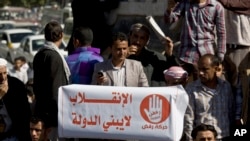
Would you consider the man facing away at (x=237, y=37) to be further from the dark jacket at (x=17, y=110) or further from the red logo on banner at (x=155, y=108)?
the dark jacket at (x=17, y=110)

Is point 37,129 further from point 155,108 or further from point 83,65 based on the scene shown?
point 155,108

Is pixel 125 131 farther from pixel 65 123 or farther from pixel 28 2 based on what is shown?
pixel 28 2

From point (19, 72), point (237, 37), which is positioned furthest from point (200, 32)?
point (19, 72)

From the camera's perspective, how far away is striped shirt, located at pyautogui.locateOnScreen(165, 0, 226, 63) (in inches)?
332

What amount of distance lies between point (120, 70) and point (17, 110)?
108 cm

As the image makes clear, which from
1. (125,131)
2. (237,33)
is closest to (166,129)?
(125,131)

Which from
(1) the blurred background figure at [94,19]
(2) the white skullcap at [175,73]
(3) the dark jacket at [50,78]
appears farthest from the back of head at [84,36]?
(1) the blurred background figure at [94,19]

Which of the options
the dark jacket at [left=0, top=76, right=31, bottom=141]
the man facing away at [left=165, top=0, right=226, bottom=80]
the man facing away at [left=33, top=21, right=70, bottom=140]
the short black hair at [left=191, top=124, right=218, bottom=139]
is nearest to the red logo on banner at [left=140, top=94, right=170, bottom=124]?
the short black hair at [left=191, top=124, right=218, bottom=139]

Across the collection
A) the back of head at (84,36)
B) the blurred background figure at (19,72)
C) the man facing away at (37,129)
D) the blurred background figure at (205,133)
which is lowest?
the blurred background figure at (19,72)

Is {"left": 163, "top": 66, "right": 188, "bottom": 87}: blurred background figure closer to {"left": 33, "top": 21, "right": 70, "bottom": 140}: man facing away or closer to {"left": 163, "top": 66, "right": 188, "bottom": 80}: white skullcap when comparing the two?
{"left": 163, "top": 66, "right": 188, "bottom": 80}: white skullcap

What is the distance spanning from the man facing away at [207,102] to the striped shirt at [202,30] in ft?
3.09

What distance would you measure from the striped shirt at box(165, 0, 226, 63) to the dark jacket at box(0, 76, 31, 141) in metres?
1.68

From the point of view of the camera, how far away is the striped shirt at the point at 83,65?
822 centimetres

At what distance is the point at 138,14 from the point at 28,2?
223 ft
